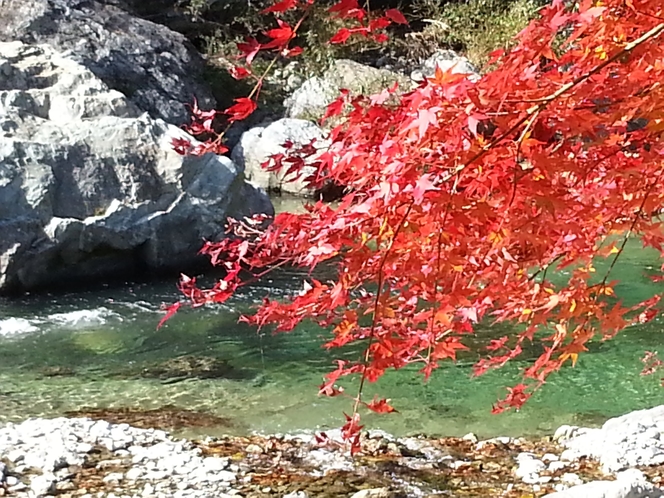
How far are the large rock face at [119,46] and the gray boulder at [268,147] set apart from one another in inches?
35.3

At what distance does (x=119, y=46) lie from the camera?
1095 cm

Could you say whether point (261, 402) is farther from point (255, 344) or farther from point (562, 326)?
point (562, 326)

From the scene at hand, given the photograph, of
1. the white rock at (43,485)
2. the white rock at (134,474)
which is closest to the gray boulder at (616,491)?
the white rock at (134,474)

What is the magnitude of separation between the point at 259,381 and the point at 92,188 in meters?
2.87

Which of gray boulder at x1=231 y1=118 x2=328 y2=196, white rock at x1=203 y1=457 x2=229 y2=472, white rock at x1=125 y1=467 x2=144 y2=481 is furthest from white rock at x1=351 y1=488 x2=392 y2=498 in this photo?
gray boulder at x1=231 y1=118 x2=328 y2=196

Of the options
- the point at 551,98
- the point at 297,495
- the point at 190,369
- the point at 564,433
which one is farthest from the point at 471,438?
the point at 551,98

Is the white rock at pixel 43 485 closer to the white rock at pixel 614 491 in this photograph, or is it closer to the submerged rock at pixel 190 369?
the submerged rock at pixel 190 369

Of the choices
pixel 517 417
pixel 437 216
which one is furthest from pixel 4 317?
pixel 437 216

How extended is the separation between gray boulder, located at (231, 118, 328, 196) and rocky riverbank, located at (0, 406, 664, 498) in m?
7.35

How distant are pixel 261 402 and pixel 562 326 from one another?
2.46 metres

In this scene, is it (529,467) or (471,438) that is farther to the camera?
(471,438)

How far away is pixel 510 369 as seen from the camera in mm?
5004

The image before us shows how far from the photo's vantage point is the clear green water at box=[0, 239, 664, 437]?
425 cm

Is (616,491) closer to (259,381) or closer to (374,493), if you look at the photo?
(374,493)
